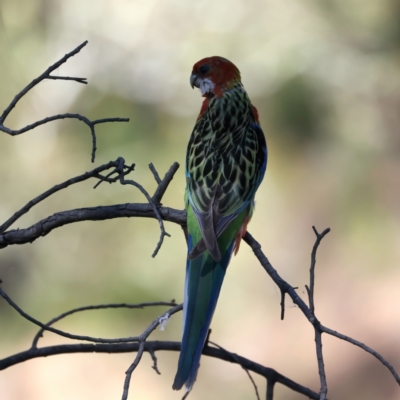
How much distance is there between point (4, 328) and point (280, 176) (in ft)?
7.51

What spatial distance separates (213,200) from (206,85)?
0.89m

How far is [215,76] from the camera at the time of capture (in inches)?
102

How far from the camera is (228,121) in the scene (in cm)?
228

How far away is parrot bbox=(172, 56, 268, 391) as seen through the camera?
5.68 ft

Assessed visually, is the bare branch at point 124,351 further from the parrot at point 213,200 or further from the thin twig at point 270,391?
the parrot at point 213,200

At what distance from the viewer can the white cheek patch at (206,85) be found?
2583 mm

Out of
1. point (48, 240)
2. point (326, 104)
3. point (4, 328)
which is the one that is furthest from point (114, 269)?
point (326, 104)

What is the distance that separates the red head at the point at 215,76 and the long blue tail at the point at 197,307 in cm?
93

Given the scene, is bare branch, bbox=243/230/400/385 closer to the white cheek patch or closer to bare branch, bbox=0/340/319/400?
bare branch, bbox=0/340/319/400

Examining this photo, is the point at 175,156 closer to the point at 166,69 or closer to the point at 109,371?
the point at 166,69

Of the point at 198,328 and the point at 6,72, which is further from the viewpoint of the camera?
the point at 6,72

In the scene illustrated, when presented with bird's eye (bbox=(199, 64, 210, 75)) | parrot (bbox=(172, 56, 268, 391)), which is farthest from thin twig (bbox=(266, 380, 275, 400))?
bird's eye (bbox=(199, 64, 210, 75))

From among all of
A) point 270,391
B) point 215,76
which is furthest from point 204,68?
point 270,391

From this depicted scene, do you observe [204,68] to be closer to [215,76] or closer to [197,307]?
[215,76]
